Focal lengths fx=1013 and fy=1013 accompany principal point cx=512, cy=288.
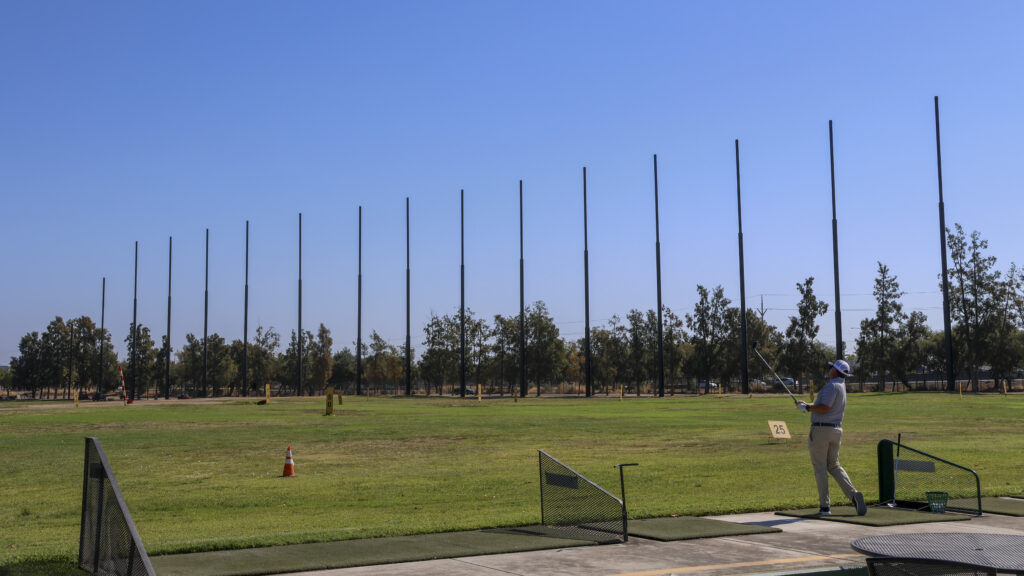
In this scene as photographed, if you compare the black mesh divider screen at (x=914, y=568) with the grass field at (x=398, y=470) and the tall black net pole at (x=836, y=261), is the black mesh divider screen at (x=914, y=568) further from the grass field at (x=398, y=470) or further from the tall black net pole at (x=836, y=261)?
the tall black net pole at (x=836, y=261)

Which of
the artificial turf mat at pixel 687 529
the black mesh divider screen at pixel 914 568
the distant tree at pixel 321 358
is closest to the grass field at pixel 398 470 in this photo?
the artificial turf mat at pixel 687 529

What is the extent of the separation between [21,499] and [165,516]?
413 centimetres

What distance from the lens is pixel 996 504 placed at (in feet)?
48.0

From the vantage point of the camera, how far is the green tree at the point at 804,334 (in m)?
111

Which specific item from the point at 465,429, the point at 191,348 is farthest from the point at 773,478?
the point at 191,348

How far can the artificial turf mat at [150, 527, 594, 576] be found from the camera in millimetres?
9938

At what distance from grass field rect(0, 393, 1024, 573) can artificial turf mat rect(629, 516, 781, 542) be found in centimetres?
85

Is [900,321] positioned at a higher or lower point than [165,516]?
higher

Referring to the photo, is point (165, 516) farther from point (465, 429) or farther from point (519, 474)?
point (465, 429)

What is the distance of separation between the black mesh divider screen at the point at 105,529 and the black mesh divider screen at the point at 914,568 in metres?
4.99

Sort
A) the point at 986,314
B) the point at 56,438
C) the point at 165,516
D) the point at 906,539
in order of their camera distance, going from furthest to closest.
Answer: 1. the point at 986,314
2. the point at 56,438
3. the point at 165,516
4. the point at 906,539

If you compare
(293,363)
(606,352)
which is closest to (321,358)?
(293,363)

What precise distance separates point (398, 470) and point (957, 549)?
1720cm

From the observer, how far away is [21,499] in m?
18.1
